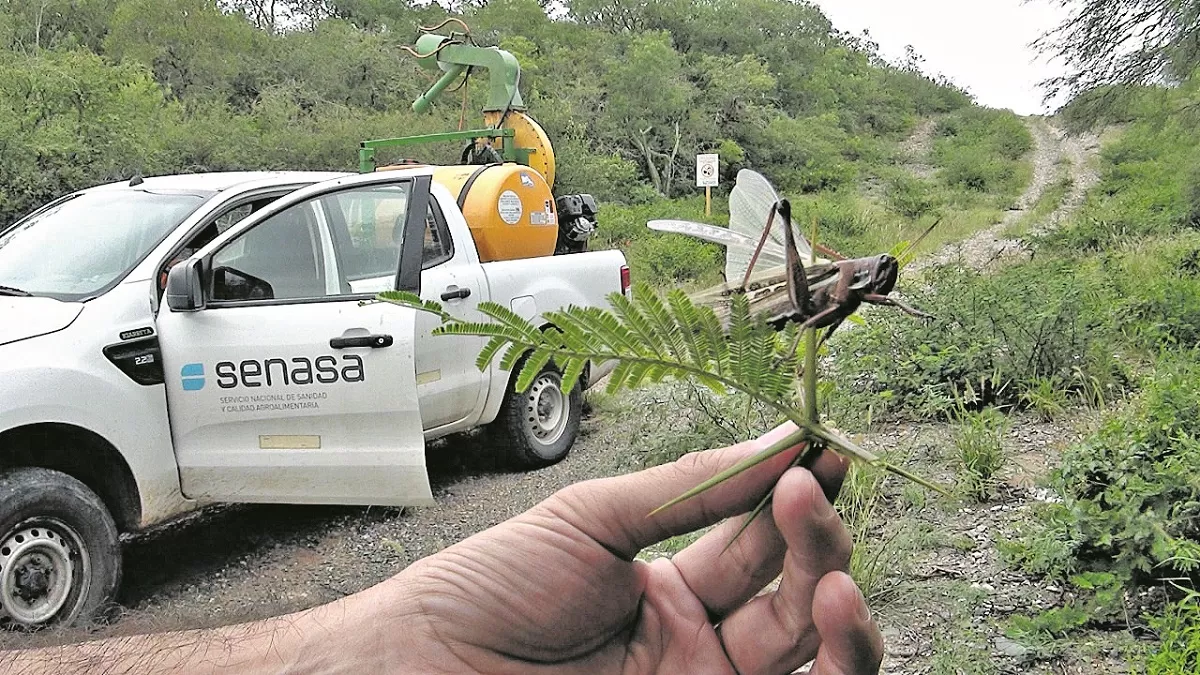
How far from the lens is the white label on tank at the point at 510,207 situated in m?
5.60

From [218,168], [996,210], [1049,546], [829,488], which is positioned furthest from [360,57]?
[829,488]

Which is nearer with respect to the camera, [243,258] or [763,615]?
[763,615]

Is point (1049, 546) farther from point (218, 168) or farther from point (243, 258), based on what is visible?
point (218, 168)

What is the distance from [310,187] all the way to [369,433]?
50.7 inches

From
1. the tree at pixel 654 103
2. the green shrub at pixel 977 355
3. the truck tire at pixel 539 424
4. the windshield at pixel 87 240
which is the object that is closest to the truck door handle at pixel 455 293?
the truck tire at pixel 539 424

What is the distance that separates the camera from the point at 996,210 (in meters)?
21.8

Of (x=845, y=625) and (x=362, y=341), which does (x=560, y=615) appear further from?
(x=362, y=341)

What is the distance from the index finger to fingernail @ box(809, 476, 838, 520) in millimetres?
49

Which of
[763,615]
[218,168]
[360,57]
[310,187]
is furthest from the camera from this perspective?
[360,57]

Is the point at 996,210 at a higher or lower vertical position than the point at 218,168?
lower

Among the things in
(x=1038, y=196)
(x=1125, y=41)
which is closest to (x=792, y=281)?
(x=1125, y=41)

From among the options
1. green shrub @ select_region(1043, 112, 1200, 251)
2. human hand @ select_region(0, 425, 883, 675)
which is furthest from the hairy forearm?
green shrub @ select_region(1043, 112, 1200, 251)

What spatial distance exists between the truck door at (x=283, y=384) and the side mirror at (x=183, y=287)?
0.09 ft

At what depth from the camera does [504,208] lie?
5609mm
